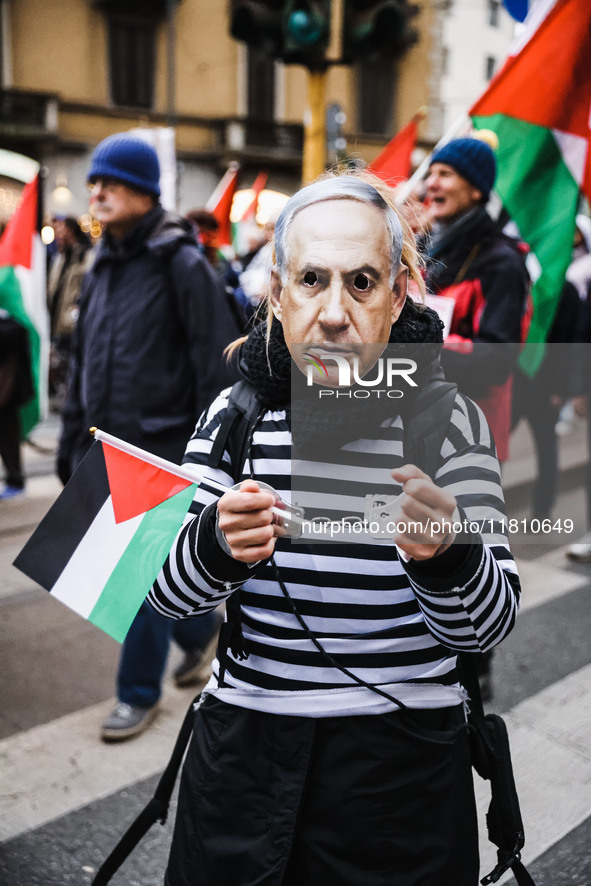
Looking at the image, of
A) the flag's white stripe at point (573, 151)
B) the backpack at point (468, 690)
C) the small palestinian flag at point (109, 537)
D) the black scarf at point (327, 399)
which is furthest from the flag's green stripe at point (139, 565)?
the flag's white stripe at point (573, 151)

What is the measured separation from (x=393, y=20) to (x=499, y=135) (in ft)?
6.80

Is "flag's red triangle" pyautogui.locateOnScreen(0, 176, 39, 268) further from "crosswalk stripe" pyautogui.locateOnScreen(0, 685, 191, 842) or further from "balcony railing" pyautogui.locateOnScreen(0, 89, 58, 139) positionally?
"balcony railing" pyautogui.locateOnScreen(0, 89, 58, 139)

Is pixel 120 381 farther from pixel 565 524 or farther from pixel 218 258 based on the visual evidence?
pixel 218 258

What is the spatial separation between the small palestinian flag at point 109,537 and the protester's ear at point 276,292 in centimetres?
31

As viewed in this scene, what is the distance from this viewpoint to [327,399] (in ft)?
3.96

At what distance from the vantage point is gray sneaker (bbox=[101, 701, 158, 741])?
2848mm

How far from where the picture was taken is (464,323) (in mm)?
2869

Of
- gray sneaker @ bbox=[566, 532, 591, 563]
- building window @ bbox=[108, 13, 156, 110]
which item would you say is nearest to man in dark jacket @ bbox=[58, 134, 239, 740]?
gray sneaker @ bbox=[566, 532, 591, 563]

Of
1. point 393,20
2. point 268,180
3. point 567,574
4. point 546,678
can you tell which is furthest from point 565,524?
point 268,180

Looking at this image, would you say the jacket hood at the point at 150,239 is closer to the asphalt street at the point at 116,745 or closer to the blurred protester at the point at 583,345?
the asphalt street at the point at 116,745

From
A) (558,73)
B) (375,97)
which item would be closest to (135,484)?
(558,73)

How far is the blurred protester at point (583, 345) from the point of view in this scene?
15.7ft

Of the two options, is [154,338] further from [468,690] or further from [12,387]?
[12,387]

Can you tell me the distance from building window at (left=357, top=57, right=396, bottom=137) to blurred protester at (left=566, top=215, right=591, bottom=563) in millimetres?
16925
